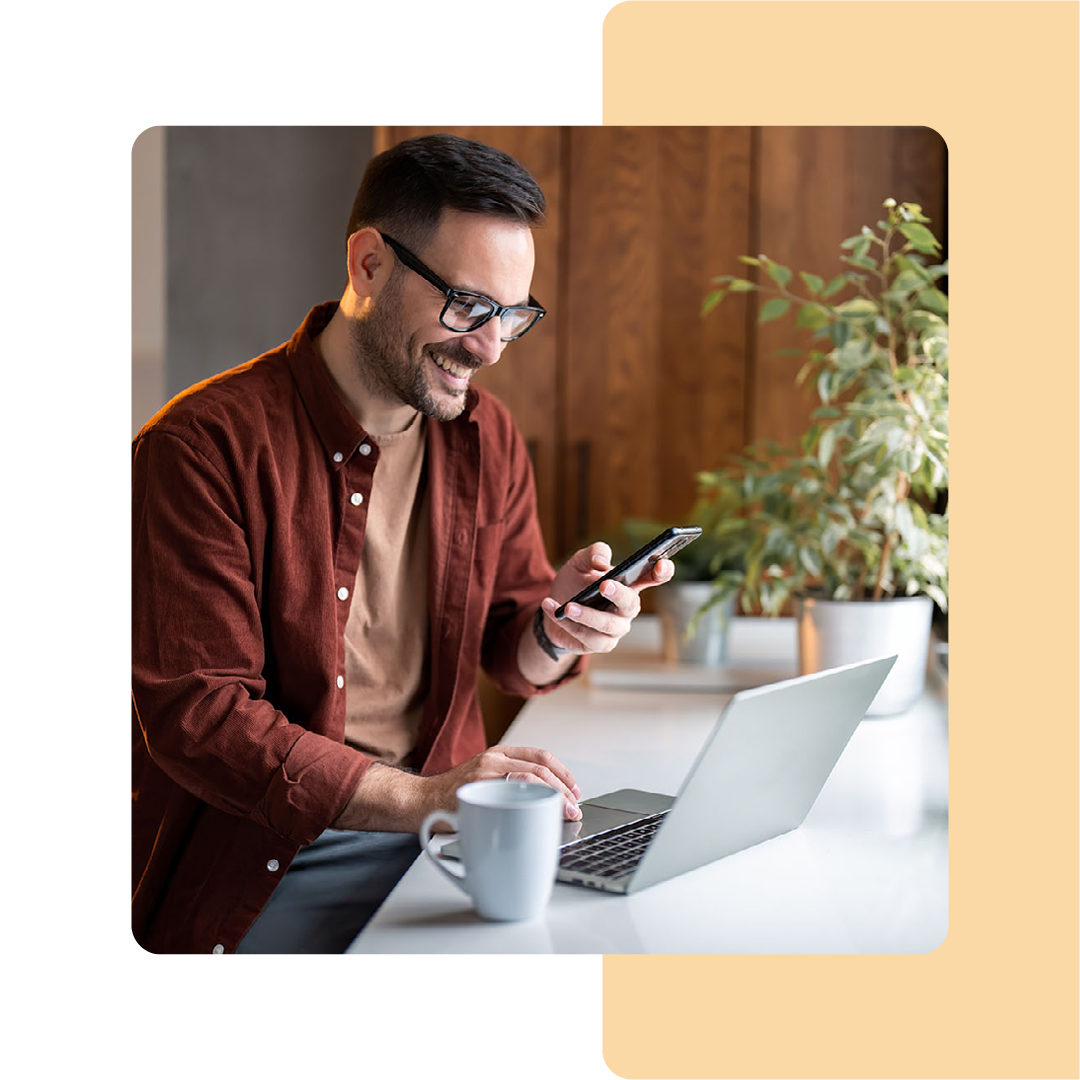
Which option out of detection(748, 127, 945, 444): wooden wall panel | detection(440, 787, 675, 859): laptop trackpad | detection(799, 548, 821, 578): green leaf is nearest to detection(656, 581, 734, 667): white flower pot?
detection(799, 548, 821, 578): green leaf

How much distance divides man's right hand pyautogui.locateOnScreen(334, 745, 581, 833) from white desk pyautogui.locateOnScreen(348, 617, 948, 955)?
2.3 inches

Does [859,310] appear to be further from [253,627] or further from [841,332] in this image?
[253,627]

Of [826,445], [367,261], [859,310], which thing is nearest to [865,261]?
[859,310]

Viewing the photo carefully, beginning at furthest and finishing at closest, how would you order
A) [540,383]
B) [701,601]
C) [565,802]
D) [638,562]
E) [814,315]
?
[540,383]
[701,601]
[814,315]
[638,562]
[565,802]

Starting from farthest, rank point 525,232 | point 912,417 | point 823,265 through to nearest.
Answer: point 823,265 → point 912,417 → point 525,232

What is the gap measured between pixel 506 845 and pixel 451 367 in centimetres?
38

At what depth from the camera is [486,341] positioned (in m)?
0.78

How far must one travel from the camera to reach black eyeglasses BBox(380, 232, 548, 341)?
74 centimetres

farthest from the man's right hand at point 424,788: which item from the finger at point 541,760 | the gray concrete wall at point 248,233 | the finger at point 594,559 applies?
the gray concrete wall at point 248,233

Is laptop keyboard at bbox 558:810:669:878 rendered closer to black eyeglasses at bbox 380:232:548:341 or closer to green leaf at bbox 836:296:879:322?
black eyeglasses at bbox 380:232:548:341
